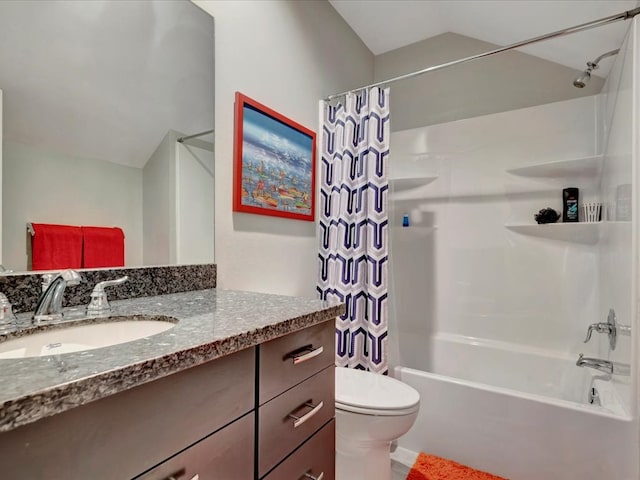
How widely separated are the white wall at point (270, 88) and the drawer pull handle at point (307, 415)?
71 cm

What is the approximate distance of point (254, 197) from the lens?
5.18 ft

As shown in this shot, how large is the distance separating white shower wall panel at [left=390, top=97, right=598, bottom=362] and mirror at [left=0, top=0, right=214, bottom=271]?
1787 millimetres

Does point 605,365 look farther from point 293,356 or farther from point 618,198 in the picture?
point 293,356

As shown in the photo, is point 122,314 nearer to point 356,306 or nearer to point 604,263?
point 356,306

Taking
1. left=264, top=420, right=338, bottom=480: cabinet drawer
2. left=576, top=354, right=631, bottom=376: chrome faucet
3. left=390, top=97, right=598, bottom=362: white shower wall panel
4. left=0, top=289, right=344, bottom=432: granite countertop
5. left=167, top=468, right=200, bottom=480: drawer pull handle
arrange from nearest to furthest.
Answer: left=0, top=289, right=344, bottom=432: granite countertop < left=167, top=468, right=200, bottom=480: drawer pull handle < left=264, top=420, right=338, bottom=480: cabinet drawer < left=576, top=354, right=631, bottom=376: chrome faucet < left=390, top=97, right=598, bottom=362: white shower wall panel

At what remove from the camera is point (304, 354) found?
0.84 meters

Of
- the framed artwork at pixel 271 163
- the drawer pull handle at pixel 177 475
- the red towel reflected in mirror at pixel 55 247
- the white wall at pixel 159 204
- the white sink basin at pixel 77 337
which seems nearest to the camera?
the drawer pull handle at pixel 177 475

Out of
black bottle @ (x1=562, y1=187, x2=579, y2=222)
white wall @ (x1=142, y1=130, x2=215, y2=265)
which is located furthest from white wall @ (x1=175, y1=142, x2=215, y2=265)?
black bottle @ (x1=562, y1=187, x2=579, y2=222)

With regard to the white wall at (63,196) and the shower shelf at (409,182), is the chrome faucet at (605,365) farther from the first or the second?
the white wall at (63,196)

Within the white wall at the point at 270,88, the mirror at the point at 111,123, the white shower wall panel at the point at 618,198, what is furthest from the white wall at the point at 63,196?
the white shower wall panel at the point at 618,198

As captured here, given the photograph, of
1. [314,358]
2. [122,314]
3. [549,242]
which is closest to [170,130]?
[122,314]

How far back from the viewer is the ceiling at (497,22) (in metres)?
1.66

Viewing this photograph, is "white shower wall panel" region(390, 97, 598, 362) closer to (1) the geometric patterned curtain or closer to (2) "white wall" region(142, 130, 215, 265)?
(1) the geometric patterned curtain

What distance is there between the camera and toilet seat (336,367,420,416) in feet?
4.33
